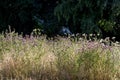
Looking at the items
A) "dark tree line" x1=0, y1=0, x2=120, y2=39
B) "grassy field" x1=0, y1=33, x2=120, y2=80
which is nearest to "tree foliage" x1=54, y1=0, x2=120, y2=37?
"dark tree line" x1=0, y1=0, x2=120, y2=39

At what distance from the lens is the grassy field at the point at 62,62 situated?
16.7 ft

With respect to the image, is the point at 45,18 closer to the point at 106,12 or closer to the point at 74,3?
the point at 74,3

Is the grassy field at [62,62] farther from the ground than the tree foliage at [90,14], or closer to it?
closer to it

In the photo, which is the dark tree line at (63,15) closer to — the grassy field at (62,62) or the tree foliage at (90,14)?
the tree foliage at (90,14)

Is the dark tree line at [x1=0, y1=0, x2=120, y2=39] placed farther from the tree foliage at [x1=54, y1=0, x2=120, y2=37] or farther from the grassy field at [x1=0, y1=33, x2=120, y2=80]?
the grassy field at [x1=0, y1=33, x2=120, y2=80]

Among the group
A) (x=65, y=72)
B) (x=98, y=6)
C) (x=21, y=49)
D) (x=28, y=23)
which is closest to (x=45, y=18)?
(x=28, y=23)

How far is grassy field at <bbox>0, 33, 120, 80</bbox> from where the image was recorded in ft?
16.7

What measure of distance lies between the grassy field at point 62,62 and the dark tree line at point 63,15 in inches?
164

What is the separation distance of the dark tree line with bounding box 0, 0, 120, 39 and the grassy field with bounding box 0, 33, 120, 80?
4169 millimetres

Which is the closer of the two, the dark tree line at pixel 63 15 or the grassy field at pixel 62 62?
the grassy field at pixel 62 62

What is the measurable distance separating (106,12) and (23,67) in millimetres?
5148

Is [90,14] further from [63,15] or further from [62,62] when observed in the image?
[62,62]

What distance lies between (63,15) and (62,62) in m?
4.94

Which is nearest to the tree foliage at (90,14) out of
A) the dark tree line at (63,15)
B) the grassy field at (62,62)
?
the dark tree line at (63,15)
